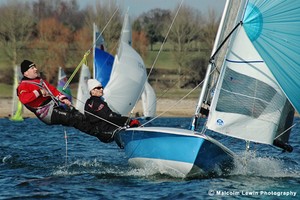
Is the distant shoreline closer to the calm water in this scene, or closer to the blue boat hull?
the calm water

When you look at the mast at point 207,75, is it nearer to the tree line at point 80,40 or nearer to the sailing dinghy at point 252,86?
the sailing dinghy at point 252,86

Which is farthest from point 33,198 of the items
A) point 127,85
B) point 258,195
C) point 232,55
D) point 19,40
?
point 19,40

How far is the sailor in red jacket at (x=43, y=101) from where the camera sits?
1121 centimetres

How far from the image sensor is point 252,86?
1091 cm

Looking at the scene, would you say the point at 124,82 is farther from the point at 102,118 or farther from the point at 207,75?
the point at 207,75

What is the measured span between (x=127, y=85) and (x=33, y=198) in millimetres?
14511

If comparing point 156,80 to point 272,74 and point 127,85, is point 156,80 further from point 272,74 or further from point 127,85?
point 272,74

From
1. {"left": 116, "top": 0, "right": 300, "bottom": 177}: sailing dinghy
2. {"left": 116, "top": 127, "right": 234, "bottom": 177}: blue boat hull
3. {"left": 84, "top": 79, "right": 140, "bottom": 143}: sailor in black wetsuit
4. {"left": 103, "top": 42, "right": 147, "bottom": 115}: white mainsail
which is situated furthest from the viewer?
{"left": 103, "top": 42, "right": 147, "bottom": 115}: white mainsail

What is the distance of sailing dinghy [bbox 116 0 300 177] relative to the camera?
10.8 metres

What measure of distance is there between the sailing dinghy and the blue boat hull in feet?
0.05

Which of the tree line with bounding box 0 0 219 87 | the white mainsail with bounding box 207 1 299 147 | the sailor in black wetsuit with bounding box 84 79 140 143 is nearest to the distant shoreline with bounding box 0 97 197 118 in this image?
the tree line with bounding box 0 0 219 87

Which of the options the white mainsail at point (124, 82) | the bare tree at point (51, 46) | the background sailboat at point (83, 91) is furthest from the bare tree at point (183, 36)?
the white mainsail at point (124, 82)

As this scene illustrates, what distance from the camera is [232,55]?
11.1 meters

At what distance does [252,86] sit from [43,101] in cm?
332
